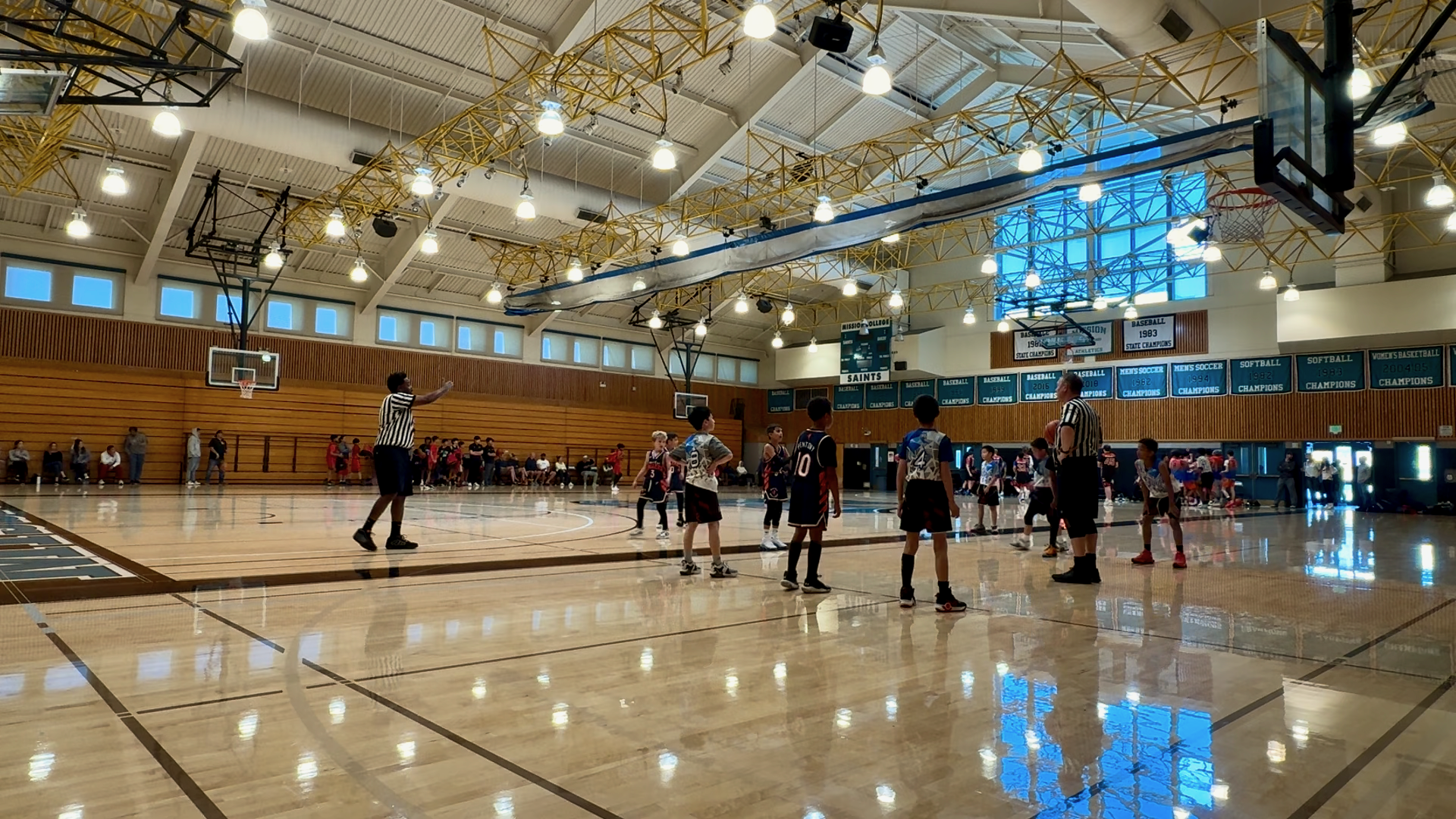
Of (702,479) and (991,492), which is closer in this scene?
(702,479)

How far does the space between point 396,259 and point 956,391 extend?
2110cm

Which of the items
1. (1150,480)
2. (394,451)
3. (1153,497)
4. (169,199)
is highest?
(169,199)

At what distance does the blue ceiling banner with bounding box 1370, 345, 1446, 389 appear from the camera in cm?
2319

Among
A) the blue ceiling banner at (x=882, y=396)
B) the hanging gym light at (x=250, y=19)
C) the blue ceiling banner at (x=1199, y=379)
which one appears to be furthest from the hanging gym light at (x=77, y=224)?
the blue ceiling banner at (x=1199, y=379)

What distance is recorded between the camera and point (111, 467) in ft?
72.1

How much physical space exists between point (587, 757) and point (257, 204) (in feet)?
79.0

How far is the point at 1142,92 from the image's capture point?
1912 centimetres

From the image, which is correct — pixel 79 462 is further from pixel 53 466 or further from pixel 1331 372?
pixel 1331 372

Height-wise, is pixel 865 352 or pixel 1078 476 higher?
pixel 865 352

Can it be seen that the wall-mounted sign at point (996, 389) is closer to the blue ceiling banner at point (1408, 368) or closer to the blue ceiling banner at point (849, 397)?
the blue ceiling banner at point (849, 397)

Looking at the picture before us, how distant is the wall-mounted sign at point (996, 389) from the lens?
3102cm

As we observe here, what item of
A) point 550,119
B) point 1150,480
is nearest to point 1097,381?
point 1150,480

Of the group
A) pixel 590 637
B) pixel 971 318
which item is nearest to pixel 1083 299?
pixel 971 318

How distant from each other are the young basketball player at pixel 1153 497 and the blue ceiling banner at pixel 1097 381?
67.0 feet
